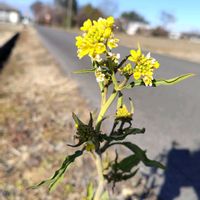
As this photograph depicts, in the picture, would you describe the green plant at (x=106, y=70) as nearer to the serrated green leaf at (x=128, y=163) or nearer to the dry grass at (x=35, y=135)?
the serrated green leaf at (x=128, y=163)

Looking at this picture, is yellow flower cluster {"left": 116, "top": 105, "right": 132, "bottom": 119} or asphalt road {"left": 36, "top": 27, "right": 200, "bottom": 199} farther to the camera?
asphalt road {"left": 36, "top": 27, "right": 200, "bottom": 199}

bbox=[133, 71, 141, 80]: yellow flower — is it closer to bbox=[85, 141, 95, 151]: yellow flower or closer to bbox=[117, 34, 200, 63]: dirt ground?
bbox=[85, 141, 95, 151]: yellow flower

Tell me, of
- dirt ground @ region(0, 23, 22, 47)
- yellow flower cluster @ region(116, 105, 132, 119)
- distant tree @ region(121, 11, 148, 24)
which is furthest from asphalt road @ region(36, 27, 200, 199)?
distant tree @ region(121, 11, 148, 24)

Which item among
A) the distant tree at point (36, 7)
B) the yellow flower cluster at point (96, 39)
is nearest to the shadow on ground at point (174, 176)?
the yellow flower cluster at point (96, 39)

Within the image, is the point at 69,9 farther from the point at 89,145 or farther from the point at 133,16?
the point at 89,145

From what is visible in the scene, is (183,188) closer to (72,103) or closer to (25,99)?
(72,103)
